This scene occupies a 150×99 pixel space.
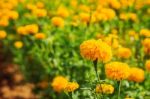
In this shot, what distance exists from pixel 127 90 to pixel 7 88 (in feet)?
6.74

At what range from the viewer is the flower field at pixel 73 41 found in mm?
3420

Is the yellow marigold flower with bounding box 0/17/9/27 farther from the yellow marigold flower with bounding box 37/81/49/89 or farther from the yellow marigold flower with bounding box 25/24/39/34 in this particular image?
the yellow marigold flower with bounding box 37/81/49/89

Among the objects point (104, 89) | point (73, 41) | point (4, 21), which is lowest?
point (104, 89)

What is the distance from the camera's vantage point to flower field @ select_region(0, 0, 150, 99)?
3420 mm

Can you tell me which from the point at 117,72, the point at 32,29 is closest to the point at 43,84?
the point at 32,29

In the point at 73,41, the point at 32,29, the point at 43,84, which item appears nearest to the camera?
the point at 73,41

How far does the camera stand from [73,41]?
4105 mm

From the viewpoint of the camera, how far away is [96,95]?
2.58 metres

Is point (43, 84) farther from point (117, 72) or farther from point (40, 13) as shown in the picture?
point (117, 72)

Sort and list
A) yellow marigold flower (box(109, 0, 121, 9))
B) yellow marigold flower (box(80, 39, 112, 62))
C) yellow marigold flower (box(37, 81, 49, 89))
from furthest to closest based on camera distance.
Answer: yellow marigold flower (box(109, 0, 121, 9)) → yellow marigold flower (box(37, 81, 49, 89)) → yellow marigold flower (box(80, 39, 112, 62))

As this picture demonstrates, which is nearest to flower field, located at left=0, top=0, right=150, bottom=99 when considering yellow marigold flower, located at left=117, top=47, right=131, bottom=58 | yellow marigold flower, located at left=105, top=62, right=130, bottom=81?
yellow marigold flower, located at left=117, top=47, right=131, bottom=58

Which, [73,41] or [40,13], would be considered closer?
[73,41]

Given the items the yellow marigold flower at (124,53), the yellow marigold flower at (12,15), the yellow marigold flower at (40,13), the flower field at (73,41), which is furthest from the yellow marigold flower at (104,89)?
the yellow marigold flower at (12,15)

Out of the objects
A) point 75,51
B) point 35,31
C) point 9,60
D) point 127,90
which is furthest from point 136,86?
point 9,60
